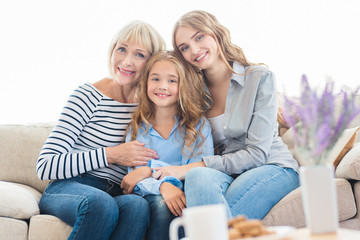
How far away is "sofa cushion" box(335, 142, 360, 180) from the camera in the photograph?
1603 millimetres

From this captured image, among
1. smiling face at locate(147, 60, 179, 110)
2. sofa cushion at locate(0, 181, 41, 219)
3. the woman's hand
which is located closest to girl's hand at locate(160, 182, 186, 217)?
the woman's hand

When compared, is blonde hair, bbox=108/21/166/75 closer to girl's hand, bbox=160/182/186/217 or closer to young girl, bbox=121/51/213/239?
young girl, bbox=121/51/213/239

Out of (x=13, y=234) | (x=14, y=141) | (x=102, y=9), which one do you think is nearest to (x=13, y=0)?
(x=102, y=9)

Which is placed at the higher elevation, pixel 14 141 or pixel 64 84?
pixel 64 84

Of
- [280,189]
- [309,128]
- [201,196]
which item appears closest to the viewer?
[309,128]

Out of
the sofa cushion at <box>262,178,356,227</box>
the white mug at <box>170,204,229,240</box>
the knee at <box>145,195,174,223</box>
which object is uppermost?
the white mug at <box>170,204,229,240</box>

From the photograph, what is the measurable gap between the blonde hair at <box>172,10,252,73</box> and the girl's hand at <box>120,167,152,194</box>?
637 millimetres

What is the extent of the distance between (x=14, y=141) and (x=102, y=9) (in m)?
1.32

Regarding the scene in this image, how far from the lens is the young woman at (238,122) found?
1633 mm

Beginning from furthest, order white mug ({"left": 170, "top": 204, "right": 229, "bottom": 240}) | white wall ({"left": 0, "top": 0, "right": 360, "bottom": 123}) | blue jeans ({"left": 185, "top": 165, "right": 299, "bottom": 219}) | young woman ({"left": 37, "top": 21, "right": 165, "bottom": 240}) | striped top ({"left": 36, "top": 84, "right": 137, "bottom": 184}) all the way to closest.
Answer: white wall ({"left": 0, "top": 0, "right": 360, "bottom": 123}), striped top ({"left": 36, "top": 84, "right": 137, "bottom": 184}), young woman ({"left": 37, "top": 21, "right": 165, "bottom": 240}), blue jeans ({"left": 185, "top": 165, "right": 299, "bottom": 219}), white mug ({"left": 170, "top": 204, "right": 229, "bottom": 240})

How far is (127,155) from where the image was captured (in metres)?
1.84

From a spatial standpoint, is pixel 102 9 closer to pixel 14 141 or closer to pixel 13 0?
pixel 13 0

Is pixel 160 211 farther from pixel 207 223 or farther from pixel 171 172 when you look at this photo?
pixel 207 223

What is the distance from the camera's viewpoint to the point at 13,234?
1.74 meters
